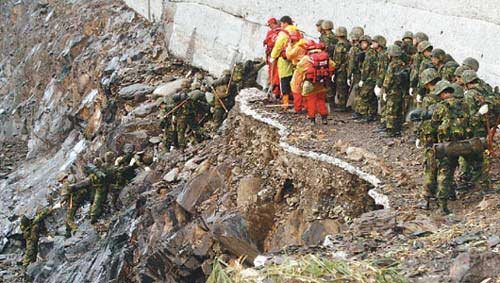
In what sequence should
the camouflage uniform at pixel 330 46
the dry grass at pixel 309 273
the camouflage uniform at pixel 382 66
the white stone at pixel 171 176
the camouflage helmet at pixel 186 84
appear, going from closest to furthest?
the dry grass at pixel 309 273
the camouflage uniform at pixel 382 66
the camouflage uniform at pixel 330 46
the white stone at pixel 171 176
the camouflage helmet at pixel 186 84

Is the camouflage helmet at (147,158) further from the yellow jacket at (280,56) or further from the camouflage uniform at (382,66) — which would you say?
the camouflage uniform at (382,66)

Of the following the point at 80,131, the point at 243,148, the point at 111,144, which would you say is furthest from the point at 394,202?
the point at 80,131

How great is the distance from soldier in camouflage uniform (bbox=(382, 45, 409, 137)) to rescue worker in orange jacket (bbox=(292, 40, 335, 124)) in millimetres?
806

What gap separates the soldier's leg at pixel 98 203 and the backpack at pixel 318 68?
6.02 m

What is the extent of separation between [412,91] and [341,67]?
1.52m

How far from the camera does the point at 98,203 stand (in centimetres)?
1619

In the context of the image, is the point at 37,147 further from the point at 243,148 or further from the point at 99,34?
the point at 243,148

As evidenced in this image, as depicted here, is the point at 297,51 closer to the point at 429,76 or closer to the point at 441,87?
the point at 429,76

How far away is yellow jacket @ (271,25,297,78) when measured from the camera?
12.4 meters

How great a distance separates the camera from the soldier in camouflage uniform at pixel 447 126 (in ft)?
28.8

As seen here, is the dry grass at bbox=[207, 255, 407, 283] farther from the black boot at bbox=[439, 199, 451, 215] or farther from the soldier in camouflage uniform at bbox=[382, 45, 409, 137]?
the soldier in camouflage uniform at bbox=[382, 45, 409, 137]

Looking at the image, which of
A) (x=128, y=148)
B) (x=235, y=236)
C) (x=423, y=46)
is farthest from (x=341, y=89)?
(x=128, y=148)

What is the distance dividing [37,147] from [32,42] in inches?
239

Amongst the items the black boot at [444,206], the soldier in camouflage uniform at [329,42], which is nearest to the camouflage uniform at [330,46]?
the soldier in camouflage uniform at [329,42]
